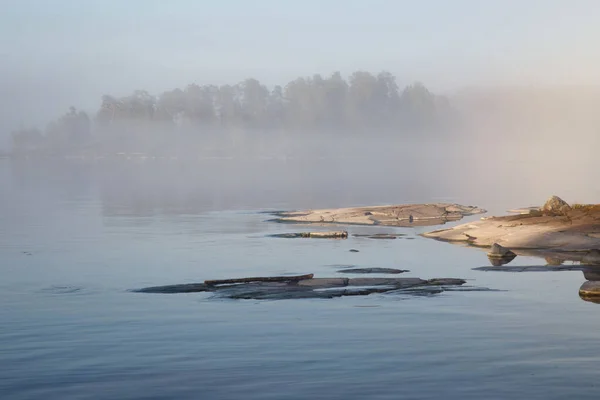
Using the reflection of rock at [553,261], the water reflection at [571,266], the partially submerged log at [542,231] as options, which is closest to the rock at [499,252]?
the water reflection at [571,266]

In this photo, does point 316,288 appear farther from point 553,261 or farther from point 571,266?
point 553,261

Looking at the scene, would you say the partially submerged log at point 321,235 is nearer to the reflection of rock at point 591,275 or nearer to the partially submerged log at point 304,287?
the reflection of rock at point 591,275

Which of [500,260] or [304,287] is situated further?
[500,260]

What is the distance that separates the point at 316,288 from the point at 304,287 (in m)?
0.40

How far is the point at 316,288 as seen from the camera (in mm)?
32375

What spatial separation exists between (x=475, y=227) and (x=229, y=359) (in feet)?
94.9

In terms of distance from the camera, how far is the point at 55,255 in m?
46.5

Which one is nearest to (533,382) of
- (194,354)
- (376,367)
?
(376,367)

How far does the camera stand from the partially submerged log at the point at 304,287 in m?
31.6

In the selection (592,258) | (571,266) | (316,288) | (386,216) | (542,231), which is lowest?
(571,266)

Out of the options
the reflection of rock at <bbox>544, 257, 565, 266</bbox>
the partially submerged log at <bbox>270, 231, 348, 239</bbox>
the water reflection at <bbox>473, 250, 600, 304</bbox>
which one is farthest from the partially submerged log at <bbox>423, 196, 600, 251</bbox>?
the partially submerged log at <bbox>270, 231, 348, 239</bbox>

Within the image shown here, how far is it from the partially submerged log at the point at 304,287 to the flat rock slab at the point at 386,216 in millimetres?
26779

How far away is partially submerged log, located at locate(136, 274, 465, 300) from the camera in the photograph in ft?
104

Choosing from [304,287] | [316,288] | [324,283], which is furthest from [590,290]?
[304,287]
